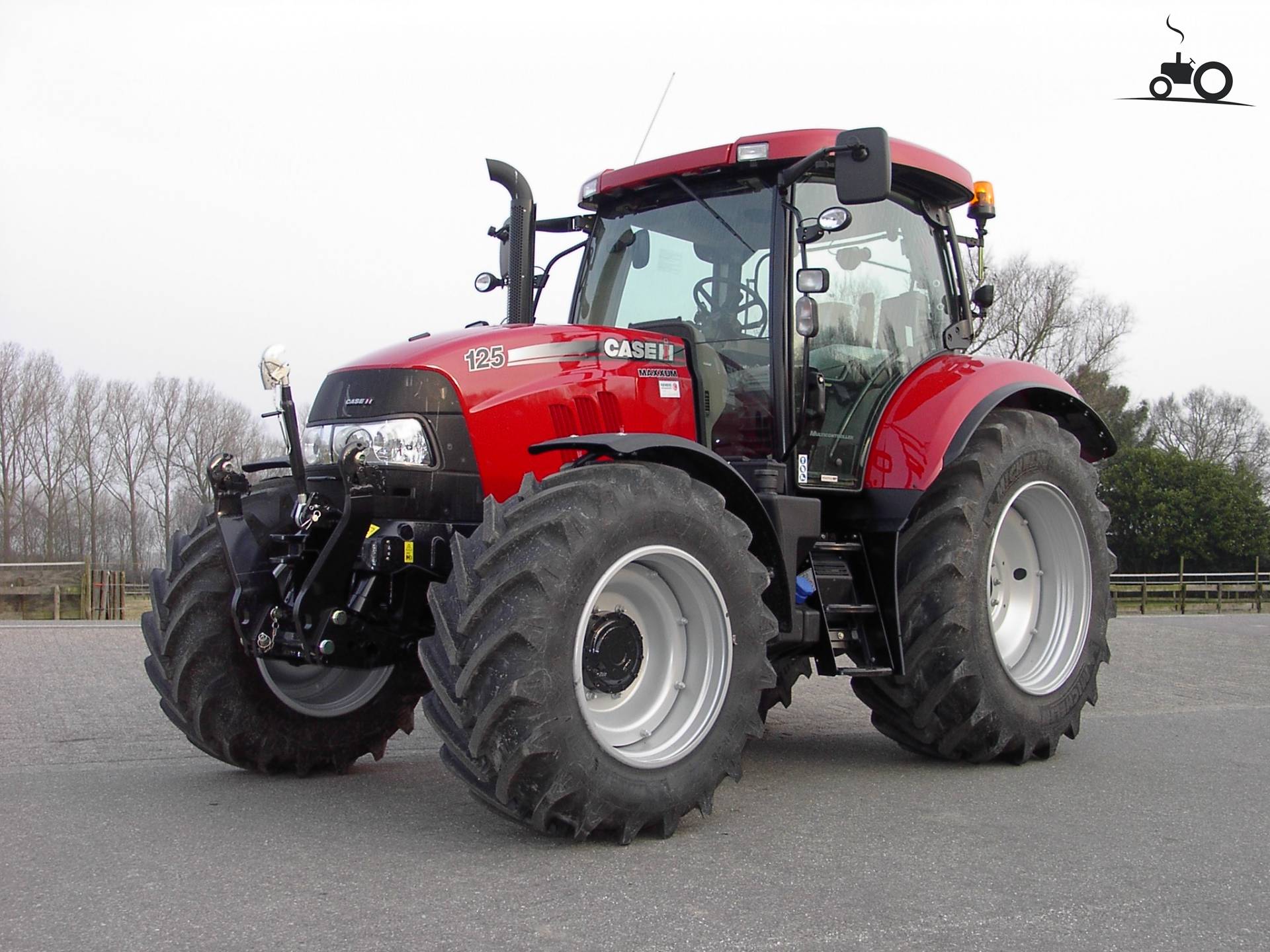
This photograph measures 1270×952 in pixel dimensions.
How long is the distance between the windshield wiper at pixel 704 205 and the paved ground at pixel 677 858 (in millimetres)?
2389

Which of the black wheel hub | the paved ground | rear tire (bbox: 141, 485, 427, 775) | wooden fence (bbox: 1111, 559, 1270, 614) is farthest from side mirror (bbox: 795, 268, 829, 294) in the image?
wooden fence (bbox: 1111, 559, 1270, 614)

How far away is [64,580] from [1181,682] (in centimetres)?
1559

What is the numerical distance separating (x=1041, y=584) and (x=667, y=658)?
2689 mm

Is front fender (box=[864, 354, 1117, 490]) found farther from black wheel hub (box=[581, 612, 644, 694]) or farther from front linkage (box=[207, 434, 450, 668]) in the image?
front linkage (box=[207, 434, 450, 668])

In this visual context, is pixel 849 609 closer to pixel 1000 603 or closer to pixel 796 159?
pixel 1000 603

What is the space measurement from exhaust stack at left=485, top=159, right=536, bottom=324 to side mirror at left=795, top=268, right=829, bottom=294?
3.91 feet

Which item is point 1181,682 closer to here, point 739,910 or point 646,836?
point 646,836

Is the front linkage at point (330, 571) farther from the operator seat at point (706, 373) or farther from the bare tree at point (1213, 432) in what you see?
the bare tree at point (1213, 432)

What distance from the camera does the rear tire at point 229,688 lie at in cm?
504

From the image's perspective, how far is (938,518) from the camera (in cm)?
562

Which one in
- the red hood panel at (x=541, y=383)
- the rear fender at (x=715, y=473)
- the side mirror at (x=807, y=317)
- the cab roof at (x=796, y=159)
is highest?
the cab roof at (x=796, y=159)

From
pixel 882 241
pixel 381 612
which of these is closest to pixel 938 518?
pixel 882 241

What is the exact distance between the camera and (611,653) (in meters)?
4.34

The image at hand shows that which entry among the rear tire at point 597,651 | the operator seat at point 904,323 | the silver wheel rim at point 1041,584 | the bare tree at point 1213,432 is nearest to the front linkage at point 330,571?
the rear tire at point 597,651
